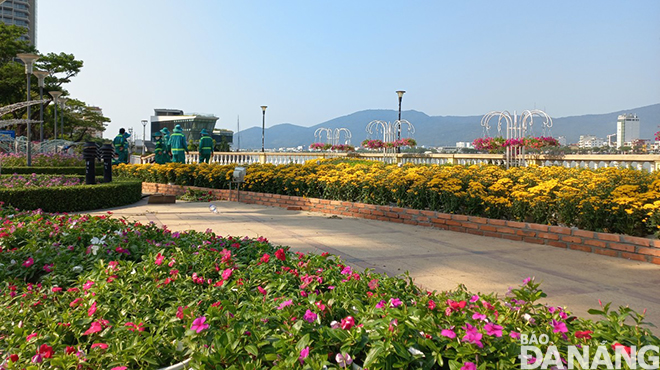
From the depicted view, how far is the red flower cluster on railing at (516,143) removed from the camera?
46.9ft

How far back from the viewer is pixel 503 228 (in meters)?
Result: 7.03

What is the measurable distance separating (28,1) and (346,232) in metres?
138

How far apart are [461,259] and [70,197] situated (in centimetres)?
905

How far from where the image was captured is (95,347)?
2203 mm

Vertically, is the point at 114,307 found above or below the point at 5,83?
below

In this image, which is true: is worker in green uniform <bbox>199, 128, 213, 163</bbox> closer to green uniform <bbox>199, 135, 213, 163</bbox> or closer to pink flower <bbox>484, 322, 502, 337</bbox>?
green uniform <bbox>199, 135, 213, 163</bbox>

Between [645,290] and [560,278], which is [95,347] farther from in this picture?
[645,290]

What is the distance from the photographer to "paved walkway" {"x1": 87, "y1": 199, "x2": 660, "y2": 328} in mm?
4273

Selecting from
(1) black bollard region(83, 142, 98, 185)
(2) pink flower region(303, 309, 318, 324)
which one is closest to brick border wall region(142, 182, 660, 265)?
(1) black bollard region(83, 142, 98, 185)

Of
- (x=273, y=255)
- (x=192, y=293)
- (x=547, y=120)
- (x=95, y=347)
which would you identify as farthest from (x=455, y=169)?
(x=547, y=120)

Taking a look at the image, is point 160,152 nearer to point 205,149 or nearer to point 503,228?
point 205,149

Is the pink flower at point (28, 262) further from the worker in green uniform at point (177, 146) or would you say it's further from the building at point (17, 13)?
the building at point (17, 13)

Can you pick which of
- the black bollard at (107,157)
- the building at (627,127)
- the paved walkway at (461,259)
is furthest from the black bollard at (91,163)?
the building at (627,127)

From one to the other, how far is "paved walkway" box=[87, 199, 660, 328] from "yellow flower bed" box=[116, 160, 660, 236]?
60 cm
